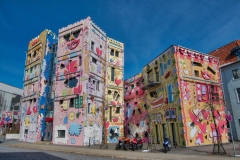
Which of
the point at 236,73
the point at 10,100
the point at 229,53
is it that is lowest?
the point at 236,73

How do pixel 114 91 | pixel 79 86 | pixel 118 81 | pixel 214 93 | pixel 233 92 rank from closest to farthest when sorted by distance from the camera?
1. pixel 214 93
2. pixel 79 86
3. pixel 233 92
4. pixel 114 91
5. pixel 118 81

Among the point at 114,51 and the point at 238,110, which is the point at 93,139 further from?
the point at 238,110

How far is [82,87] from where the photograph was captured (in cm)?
2586

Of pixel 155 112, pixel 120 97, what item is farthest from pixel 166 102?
pixel 120 97

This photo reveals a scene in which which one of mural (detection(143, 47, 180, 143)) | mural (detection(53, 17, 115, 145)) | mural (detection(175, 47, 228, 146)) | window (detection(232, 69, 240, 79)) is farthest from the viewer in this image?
window (detection(232, 69, 240, 79))

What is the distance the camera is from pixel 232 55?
94.4 ft

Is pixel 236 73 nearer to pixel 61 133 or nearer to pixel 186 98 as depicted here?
pixel 186 98

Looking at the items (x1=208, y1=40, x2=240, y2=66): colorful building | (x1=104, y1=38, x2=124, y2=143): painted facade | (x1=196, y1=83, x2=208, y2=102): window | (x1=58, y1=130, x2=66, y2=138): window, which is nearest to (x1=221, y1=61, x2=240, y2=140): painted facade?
(x1=208, y1=40, x2=240, y2=66): colorful building

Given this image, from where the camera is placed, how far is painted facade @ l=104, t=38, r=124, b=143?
2953 cm

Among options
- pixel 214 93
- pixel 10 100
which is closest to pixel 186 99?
pixel 214 93

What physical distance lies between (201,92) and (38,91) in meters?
26.0

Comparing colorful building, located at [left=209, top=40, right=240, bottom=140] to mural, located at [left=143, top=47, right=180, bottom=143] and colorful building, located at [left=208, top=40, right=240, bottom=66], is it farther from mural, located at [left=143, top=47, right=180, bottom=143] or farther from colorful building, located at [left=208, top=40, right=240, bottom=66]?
mural, located at [left=143, top=47, right=180, bottom=143]

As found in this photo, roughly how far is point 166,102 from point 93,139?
1128 centimetres

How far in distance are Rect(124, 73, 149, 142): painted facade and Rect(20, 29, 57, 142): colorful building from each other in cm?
1408
